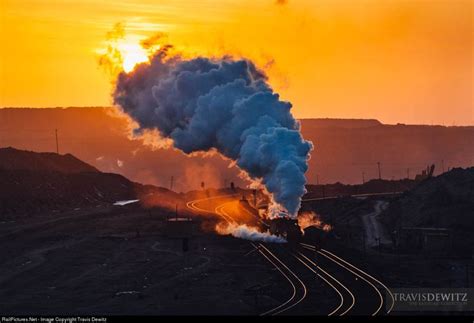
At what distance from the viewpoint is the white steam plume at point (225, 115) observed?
4136 inches

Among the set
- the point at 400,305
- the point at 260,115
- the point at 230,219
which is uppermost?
the point at 260,115

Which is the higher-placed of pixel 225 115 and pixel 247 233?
pixel 225 115

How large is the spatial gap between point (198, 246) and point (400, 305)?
36.9m

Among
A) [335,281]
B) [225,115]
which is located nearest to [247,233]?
[225,115]

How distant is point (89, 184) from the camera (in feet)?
599

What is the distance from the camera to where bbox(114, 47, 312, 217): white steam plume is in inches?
4136

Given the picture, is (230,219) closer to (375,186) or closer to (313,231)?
(313,231)

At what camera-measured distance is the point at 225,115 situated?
112m

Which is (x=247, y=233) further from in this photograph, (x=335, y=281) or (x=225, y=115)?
(x=335, y=281)

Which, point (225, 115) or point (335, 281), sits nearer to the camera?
point (335, 281)

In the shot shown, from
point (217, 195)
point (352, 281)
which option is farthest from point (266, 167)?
point (217, 195)

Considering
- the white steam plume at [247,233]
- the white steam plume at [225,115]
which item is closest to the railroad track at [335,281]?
the white steam plume at [247,233]

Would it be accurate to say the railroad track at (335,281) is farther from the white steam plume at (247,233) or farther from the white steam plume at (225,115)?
the white steam plume at (225,115)

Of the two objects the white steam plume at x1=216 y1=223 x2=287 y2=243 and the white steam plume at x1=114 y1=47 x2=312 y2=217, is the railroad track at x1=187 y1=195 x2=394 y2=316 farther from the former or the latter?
the white steam plume at x1=114 y1=47 x2=312 y2=217
